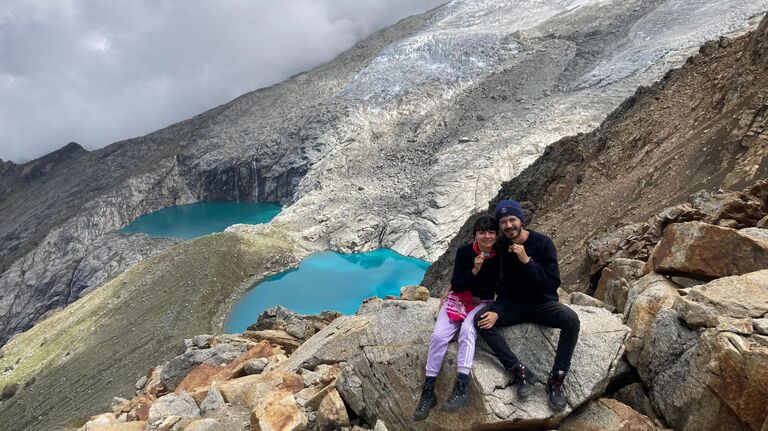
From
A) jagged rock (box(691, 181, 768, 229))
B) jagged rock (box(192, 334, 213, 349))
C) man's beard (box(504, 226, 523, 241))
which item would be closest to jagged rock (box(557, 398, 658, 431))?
man's beard (box(504, 226, 523, 241))

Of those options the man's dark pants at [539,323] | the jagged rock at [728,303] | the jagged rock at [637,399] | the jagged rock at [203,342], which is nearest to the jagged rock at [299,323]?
the jagged rock at [203,342]

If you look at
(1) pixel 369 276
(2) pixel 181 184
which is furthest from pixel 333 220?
(2) pixel 181 184

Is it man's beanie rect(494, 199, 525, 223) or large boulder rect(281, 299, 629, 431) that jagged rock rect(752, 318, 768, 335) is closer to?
large boulder rect(281, 299, 629, 431)

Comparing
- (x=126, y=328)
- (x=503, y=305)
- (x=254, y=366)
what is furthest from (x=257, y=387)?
(x=126, y=328)

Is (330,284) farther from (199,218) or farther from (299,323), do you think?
(199,218)

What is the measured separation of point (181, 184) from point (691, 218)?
Result: 11664 cm

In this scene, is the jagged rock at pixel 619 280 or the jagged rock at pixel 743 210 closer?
the jagged rock at pixel 619 280

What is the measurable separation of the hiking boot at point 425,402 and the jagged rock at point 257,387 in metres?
3.52

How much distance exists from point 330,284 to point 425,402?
174ft

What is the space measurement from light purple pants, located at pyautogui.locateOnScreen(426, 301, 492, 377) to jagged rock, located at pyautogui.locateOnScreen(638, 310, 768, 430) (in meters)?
2.51

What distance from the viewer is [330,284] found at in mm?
59500

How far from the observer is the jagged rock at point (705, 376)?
Result: 577 centimetres

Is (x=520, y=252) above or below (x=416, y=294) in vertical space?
above

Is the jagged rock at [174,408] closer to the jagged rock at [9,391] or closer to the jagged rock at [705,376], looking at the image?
the jagged rock at [705,376]
